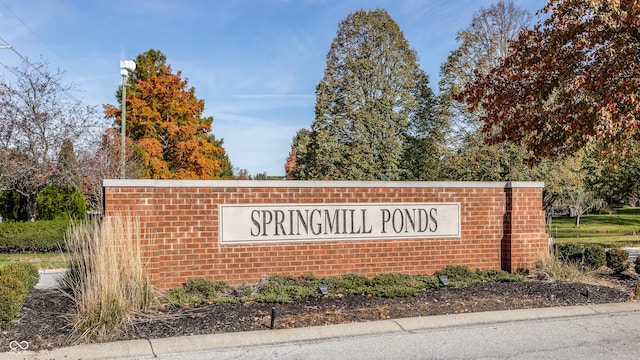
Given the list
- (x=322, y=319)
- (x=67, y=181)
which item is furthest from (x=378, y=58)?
(x=322, y=319)

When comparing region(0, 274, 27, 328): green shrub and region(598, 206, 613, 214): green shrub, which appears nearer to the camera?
region(0, 274, 27, 328): green shrub

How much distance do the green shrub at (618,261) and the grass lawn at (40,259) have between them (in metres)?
12.6

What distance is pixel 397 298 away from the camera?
7.80 m

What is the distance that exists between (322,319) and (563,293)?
13.0 feet

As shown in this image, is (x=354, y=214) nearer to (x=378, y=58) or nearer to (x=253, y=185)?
(x=253, y=185)

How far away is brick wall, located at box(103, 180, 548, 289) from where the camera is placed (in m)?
8.27

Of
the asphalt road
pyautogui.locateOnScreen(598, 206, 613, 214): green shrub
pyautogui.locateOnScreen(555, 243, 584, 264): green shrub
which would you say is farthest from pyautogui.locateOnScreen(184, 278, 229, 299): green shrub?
pyautogui.locateOnScreen(598, 206, 613, 214): green shrub

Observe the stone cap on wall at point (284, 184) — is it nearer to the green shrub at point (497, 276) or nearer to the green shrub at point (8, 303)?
the green shrub at point (497, 276)

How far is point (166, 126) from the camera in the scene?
93.6ft

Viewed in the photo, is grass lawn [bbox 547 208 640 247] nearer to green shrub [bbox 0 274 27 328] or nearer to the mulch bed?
the mulch bed

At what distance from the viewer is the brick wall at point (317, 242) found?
8.27 metres

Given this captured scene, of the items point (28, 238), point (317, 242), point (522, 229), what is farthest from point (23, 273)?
point (28, 238)

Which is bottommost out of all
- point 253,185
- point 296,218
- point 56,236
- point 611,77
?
point 56,236

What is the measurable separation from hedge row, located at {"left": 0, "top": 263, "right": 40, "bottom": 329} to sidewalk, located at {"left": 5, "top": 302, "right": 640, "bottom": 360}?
0.80 metres
